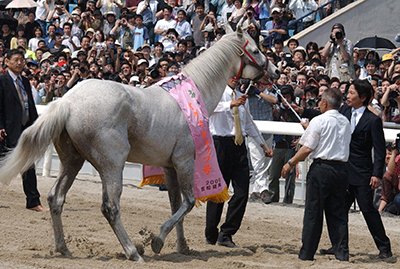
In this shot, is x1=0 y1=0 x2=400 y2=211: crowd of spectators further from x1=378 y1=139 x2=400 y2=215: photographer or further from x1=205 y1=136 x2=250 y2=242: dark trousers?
x1=205 y1=136 x2=250 y2=242: dark trousers

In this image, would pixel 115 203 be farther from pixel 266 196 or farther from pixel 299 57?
pixel 299 57

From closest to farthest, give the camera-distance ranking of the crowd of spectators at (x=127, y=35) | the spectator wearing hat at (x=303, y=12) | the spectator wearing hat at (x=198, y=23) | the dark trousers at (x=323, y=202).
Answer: the dark trousers at (x=323, y=202) < the crowd of spectators at (x=127, y=35) < the spectator wearing hat at (x=198, y=23) < the spectator wearing hat at (x=303, y=12)

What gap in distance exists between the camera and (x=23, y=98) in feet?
42.4

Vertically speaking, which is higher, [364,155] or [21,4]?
[21,4]

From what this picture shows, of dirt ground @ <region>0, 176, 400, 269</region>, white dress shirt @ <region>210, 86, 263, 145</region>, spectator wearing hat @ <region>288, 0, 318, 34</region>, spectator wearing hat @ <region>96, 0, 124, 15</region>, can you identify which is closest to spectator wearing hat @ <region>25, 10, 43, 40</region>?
spectator wearing hat @ <region>96, 0, 124, 15</region>

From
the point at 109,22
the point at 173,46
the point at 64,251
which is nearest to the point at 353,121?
the point at 64,251

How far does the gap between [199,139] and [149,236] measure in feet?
4.22

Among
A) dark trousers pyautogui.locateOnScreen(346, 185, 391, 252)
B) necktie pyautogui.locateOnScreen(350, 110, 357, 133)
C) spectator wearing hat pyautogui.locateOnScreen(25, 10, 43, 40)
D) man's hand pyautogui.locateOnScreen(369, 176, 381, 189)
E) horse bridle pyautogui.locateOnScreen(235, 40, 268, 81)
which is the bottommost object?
dark trousers pyautogui.locateOnScreen(346, 185, 391, 252)

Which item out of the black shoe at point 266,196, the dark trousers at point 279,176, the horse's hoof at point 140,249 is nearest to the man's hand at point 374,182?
the horse's hoof at point 140,249

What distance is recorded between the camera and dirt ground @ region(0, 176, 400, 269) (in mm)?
9875

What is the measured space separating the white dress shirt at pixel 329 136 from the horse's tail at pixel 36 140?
2.43 m

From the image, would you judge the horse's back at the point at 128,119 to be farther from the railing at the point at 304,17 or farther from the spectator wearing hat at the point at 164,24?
the spectator wearing hat at the point at 164,24

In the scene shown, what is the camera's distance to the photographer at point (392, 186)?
13734 mm

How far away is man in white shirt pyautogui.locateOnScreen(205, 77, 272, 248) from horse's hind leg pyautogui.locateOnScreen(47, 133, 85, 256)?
5.78 feet
